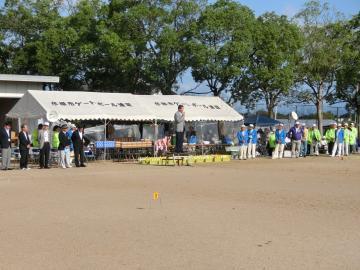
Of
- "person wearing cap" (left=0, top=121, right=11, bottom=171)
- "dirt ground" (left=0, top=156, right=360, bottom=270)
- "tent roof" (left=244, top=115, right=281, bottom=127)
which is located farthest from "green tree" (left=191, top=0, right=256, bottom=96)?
"dirt ground" (left=0, top=156, right=360, bottom=270)

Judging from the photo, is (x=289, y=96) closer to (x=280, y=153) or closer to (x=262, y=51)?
(x=262, y=51)

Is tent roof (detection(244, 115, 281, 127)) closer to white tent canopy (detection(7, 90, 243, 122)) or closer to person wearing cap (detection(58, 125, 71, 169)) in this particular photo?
→ white tent canopy (detection(7, 90, 243, 122))

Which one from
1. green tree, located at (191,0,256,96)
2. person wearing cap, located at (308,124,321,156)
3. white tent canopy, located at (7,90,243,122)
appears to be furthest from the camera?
green tree, located at (191,0,256,96)

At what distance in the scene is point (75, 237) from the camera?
8.50m

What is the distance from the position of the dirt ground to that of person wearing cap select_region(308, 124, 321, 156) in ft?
46.0

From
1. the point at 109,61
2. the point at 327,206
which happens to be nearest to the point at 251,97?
the point at 109,61

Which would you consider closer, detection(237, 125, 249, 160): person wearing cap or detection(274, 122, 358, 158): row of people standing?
detection(237, 125, 249, 160): person wearing cap

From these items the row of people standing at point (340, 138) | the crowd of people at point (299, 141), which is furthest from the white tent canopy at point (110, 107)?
the row of people standing at point (340, 138)

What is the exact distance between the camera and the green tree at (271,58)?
120 ft

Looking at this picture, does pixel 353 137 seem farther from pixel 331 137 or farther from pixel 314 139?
pixel 314 139

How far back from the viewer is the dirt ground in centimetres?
715

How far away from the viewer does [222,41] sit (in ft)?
116

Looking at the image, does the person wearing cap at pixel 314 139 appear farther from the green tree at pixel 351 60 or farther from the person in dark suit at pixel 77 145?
the person in dark suit at pixel 77 145

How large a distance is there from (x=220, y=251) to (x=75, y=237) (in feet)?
7.17
